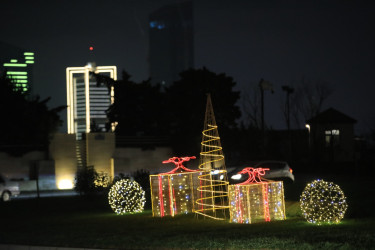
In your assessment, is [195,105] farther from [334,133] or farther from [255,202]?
[255,202]

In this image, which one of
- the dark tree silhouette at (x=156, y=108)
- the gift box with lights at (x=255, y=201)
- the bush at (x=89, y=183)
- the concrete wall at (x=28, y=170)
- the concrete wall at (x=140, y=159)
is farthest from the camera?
the dark tree silhouette at (x=156, y=108)

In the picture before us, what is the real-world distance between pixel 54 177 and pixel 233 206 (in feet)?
78.1

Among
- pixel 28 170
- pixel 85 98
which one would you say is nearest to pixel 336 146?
pixel 85 98

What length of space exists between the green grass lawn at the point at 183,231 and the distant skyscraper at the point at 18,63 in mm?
28036

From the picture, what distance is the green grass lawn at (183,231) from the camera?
11.6 meters

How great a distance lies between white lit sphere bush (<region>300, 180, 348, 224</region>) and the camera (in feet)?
45.9

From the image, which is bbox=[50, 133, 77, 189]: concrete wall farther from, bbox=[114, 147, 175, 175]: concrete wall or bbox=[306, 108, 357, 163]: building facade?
bbox=[306, 108, 357, 163]: building facade

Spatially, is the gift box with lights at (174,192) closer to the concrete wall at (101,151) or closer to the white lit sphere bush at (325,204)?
the white lit sphere bush at (325,204)

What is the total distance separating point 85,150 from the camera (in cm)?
3903

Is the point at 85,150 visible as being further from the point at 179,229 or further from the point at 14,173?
the point at 179,229

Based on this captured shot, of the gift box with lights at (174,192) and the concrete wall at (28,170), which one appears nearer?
the gift box with lights at (174,192)

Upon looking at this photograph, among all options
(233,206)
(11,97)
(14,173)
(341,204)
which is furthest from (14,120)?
(341,204)

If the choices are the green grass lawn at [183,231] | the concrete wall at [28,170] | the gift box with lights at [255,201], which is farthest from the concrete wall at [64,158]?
the gift box with lights at [255,201]

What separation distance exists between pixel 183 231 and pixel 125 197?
522cm
